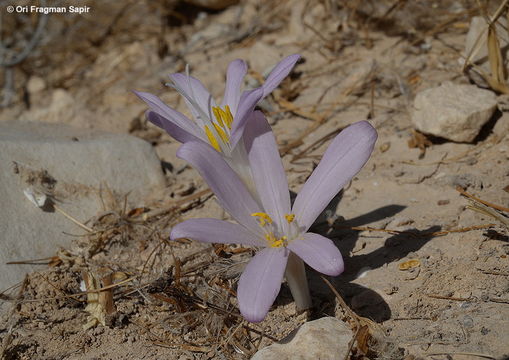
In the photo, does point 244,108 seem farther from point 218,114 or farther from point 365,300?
point 365,300

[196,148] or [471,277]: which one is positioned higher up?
[196,148]

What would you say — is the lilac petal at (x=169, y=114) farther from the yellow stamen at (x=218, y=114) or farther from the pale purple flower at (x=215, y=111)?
the yellow stamen at (x=218, y=114)

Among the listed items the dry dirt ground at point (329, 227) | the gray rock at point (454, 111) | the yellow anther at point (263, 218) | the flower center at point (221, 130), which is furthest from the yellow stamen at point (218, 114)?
the gray rock at point (454, 111)

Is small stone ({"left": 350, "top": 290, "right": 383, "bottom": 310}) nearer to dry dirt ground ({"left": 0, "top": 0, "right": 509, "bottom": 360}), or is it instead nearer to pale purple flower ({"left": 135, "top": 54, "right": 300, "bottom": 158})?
dry dirt ground ({"left": 0, "top": 0, "right": 509, "bottom": 360})

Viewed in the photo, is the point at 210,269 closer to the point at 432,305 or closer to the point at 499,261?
the point at 432,305

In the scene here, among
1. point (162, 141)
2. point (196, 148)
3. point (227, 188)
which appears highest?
point (196, 148)

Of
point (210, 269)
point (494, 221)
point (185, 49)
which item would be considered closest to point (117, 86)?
point (185, 49)

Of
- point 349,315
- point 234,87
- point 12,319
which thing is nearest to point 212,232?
point 349,315
